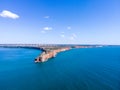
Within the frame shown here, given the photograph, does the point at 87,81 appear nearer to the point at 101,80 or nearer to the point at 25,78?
the point at 101,80

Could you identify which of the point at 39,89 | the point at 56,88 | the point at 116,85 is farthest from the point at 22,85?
the point at 116,85

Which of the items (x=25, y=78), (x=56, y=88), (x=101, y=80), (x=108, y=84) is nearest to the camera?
(x=56, y=88)

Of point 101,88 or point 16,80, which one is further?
point 16,80

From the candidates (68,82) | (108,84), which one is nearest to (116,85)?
(108,84)

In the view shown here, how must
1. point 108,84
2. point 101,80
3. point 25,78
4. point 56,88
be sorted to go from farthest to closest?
point 25,78
point 101,80
point 108,84
point 56,88

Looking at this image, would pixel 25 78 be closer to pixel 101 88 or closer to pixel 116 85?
pixel 101 88

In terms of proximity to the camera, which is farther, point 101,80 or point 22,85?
point 101,80

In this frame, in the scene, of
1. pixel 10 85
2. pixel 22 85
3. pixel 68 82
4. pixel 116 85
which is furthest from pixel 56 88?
pixel 116 85

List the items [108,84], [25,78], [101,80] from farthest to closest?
1. [25,78]
2. [101,80]
3. [108,84]

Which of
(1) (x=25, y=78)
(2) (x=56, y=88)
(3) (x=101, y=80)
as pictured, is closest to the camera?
(2) (x=56, y=88)
